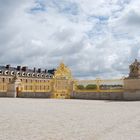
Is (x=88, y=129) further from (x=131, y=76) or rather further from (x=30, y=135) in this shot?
(x=131, y=76)

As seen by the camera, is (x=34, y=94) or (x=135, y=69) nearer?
(x=135, y=69)

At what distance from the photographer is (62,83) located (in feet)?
103

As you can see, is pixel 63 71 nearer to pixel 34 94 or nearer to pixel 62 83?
pixel 62 83

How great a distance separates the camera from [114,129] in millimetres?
9398

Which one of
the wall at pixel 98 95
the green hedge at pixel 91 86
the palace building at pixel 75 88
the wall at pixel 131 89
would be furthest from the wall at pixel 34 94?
the wall at pixel 131 89

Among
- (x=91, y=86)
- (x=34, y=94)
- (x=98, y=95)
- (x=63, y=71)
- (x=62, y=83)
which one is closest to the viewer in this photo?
(x=98, y=95)

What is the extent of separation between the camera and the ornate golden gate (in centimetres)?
3055

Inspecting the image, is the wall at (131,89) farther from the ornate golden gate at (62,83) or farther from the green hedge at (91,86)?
the ornate golden gate at (62,83)

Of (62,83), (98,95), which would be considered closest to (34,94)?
(62,83)

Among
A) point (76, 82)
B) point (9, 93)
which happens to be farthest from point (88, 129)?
point (9, 93)

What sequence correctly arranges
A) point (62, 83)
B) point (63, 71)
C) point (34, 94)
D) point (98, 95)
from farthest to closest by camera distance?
point (34, 94)
point (62, 83)
point (63, 71)
point (98, 95)

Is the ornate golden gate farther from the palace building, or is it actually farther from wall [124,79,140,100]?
wall [124,79,140,100]

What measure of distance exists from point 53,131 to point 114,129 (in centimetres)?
173

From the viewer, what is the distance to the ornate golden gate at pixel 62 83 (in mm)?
30547
